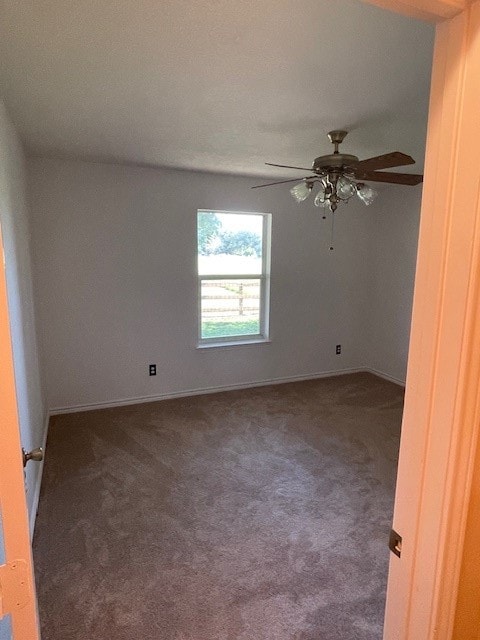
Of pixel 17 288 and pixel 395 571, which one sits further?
pixel 17 288

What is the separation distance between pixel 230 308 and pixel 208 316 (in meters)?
0.28

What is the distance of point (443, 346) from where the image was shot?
0.81 metres

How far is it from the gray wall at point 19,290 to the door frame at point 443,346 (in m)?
1.83

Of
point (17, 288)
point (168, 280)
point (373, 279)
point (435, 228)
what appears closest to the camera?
point (435, 228)

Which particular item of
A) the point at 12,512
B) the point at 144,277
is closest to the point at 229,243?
→ the point at 144,277

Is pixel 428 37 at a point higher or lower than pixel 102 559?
higher

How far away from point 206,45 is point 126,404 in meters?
3.42

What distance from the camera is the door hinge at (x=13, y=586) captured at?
0.77m

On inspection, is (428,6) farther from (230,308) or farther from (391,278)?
(391,278)

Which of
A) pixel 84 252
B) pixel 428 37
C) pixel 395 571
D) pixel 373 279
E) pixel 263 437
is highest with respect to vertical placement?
pixel 428 37

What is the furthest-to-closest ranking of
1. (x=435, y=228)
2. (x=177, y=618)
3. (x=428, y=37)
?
(x=177, y=618) < (x=428, y=37) < (x=435, y=228)

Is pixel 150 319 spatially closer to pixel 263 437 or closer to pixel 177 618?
pixel 263 437

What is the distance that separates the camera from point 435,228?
0.81m

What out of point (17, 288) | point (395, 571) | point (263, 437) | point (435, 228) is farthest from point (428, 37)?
point (263, 437)
